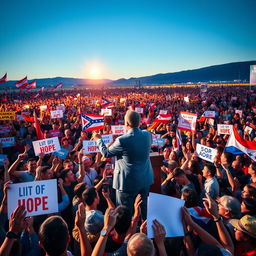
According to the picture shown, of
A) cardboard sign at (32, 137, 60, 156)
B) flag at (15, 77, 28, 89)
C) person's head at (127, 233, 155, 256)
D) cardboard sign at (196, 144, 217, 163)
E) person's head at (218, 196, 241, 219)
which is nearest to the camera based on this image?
person's head at (127, 233, 155, 256)

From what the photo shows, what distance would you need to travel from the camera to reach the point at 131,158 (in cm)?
312

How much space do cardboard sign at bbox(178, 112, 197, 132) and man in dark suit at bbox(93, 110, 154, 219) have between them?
4884 millimetres

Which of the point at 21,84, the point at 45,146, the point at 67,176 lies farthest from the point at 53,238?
the point at 21,84

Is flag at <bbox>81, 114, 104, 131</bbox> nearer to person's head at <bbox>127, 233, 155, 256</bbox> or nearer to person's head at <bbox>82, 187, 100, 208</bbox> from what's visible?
person's head at <bbox>82, 187, 100, 208</bbox>

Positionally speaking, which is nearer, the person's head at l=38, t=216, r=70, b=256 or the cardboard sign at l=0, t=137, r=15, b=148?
the person's head at l=38, t=216, r=70, b=256

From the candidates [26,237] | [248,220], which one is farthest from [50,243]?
[248,220]

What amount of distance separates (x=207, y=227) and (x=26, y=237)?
2.14 metres

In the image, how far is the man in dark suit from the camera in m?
3.09

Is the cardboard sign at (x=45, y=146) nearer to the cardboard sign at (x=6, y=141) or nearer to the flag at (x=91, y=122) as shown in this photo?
the flag at (x=91, y=122)

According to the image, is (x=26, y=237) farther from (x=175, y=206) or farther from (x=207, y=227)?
(x=207, y=227)

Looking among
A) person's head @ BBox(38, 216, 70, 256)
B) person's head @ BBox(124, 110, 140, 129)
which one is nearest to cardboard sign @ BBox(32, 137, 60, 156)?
person's head @ BBox(124, 110, 140, 129)


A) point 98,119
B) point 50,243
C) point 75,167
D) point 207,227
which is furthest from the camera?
point 98,119

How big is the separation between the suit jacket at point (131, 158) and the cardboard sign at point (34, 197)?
0.90 m

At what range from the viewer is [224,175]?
5.09 metres
